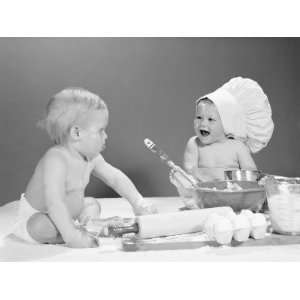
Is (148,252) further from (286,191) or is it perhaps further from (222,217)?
(286,191)

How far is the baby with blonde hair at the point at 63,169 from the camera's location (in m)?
0.80

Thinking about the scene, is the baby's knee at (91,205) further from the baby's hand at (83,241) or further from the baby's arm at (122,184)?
the baby's hand at (83,241)

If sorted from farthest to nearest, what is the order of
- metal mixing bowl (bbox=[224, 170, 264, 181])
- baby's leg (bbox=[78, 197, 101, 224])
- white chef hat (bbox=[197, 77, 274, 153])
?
1. white chef hat (bbox=[197, 77, 274, 153])
2. metal mixing bowl (bbox=[224, 170, 264, 181])
3. baby's leg (bbox=[78, 197, 101, 224])

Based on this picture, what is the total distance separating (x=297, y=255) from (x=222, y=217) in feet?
0.43

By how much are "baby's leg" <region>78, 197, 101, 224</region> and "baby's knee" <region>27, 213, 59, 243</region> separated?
0.16 metres

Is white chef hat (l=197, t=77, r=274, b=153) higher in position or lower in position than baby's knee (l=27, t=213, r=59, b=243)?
higher

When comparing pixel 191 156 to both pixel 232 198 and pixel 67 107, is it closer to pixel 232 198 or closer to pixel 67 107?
pixel 232 198

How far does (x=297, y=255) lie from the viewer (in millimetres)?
767

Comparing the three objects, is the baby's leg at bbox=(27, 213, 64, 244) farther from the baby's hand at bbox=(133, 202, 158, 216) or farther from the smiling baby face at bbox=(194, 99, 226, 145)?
the smiling baby face at bbox=(194, 99, 226, 145)

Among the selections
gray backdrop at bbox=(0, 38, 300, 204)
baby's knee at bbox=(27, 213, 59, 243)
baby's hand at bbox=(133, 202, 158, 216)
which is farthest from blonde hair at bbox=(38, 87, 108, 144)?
gray backdrop at bbox=(0, 38, 300, 204)

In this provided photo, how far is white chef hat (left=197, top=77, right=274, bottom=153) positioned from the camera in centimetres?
132

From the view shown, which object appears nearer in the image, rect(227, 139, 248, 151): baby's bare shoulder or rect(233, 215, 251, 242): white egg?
rect(233, 215, 251, 242): white egg

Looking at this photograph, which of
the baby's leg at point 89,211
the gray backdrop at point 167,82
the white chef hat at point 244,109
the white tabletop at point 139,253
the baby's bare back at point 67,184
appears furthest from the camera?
the gray backdrop at point 167,82

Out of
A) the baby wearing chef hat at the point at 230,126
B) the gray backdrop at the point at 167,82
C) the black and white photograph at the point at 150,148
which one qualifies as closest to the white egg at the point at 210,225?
the black and white photograph at the point at 150,148
